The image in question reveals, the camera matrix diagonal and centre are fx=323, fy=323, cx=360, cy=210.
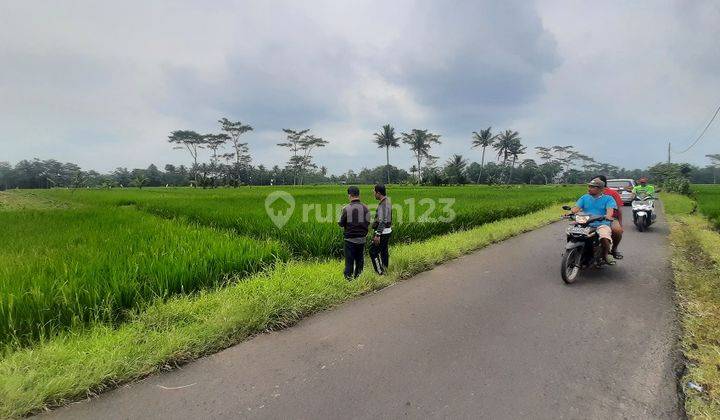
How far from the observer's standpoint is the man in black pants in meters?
4.50

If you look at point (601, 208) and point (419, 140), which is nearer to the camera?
point (601, 208)

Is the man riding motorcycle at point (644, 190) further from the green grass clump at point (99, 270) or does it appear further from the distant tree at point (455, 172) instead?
the distant tree at point (455, 172)

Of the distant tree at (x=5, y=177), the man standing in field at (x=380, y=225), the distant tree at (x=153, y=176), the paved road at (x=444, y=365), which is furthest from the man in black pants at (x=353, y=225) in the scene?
the distant tree at (x=5, y=177)

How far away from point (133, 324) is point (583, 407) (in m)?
3.84

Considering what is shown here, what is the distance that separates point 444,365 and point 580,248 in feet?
12.2

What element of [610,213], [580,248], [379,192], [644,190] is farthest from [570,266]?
[644,190]

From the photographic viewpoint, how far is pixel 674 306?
152 inches

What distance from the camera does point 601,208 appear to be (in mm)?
5219

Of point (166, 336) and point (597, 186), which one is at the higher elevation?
point (597, 186)

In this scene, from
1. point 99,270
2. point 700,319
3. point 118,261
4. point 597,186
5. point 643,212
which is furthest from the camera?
point 643,212

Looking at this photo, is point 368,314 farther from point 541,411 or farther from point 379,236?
point 541,411

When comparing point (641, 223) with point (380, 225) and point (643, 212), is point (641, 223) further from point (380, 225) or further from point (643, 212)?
point (380, 225)

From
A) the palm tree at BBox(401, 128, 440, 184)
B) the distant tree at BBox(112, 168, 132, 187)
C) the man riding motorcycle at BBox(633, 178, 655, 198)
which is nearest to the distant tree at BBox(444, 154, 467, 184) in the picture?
the palm tree at BBox(401, 128, 440, 184)

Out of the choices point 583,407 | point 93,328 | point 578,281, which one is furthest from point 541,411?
point 93,328
